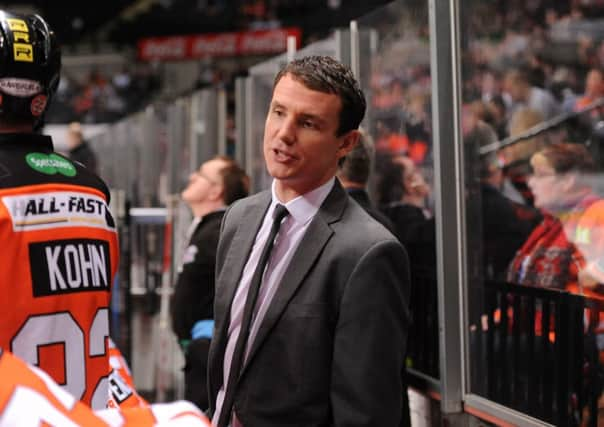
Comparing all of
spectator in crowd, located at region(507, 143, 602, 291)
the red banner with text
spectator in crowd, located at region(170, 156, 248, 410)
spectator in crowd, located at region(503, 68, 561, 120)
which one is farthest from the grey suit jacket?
the red banner with text

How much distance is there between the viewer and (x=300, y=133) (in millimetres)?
1928

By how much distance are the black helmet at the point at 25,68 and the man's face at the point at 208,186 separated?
2.50 metres

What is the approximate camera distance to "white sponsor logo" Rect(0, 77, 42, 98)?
2.09 m

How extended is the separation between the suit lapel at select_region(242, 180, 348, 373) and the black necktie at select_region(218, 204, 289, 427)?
1.2 inches

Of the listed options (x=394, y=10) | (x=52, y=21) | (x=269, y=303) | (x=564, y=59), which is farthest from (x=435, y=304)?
(x=52, y=21)

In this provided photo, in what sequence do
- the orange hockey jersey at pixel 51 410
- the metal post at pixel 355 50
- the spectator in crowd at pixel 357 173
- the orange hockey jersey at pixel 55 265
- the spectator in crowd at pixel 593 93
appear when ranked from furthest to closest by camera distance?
the spectator in crowd at pixel 593 93
the metal post at pixel 355 50
the spectator in crowd at pixel 357 173
the orange hockey jersey at pixel 55 265
the orange hockey jersey at pixel 51 410

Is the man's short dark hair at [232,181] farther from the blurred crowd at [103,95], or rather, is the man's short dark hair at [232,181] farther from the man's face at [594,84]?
the blurred crowd at [103,95]

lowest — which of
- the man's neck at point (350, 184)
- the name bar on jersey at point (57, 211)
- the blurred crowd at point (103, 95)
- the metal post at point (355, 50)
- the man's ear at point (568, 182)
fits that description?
the man's ear at point (568, 182)

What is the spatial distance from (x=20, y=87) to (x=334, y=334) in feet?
2.86

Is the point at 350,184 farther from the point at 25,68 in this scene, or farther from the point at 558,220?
the point at 25,68

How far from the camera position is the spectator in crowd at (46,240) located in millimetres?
2008

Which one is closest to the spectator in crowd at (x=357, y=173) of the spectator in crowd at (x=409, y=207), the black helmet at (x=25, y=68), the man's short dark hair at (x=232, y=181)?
the spectator in crowd at (x=409, y=207)

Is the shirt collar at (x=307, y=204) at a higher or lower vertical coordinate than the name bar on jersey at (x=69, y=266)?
higher

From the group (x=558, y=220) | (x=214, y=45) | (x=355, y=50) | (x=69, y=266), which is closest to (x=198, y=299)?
(x=355, y=50)
